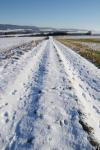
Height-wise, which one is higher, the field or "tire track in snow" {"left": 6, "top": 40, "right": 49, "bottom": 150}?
"tire track in snow" {"left": 6, "top": 40, "right": 49, "bottom": 150}

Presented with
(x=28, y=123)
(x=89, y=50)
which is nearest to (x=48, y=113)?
(x=28, y=123)

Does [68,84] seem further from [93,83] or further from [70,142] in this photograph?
[70,142]

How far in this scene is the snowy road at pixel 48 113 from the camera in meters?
5.97

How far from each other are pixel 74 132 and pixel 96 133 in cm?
60

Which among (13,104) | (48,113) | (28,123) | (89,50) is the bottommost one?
(89,50)

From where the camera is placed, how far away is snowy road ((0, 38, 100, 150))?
5969 mm

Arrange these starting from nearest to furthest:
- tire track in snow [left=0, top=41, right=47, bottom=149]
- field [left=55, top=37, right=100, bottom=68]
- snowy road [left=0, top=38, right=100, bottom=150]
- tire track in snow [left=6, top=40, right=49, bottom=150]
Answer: tire track in snow [left=6, top=40, right=49, bottom=150]
snowy road [left=0, top=38, right=100, bottom=150]
tire track in snow [left=0, top=41, right=47, bottom=149]
field [left=55, top=37, right=100, bottom=68]

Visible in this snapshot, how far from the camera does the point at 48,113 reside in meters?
7.75

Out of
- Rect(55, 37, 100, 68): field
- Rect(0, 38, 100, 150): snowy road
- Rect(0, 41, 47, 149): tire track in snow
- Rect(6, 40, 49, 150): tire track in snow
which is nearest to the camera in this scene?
Rect(6, 40, 49, 150): tire track in snow

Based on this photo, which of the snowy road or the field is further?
the field

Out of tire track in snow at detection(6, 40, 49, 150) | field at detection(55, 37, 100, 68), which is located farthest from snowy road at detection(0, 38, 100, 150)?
field at detection(55, 37, 100, 68)

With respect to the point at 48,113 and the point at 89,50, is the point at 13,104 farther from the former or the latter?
the point at 89,50

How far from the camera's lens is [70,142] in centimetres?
598

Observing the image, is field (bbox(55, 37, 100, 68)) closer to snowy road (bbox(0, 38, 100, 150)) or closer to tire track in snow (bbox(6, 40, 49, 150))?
snowy road (bbox(0, 38, 100, 150))
